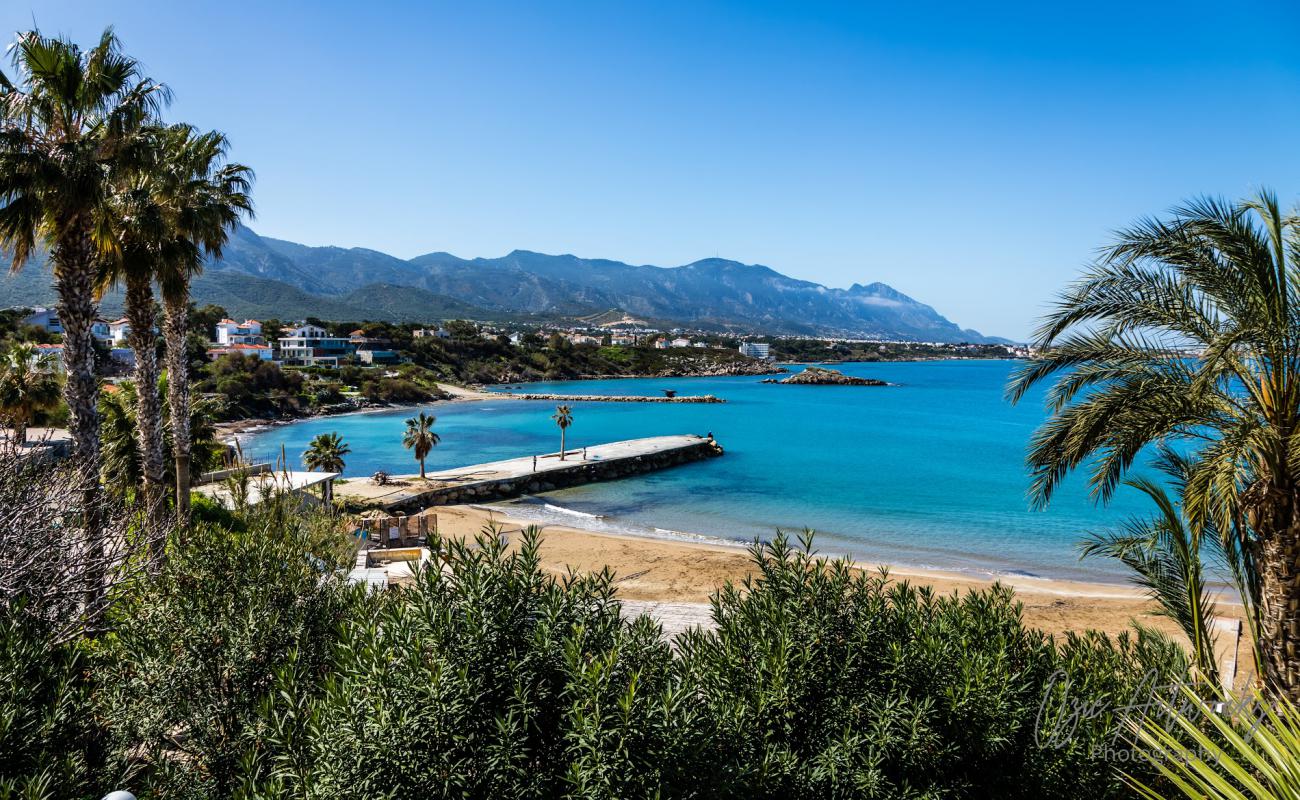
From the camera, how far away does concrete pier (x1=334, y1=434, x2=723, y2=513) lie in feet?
107

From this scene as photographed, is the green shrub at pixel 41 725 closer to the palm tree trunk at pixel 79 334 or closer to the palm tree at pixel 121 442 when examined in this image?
the palm tree trunk at pixel 79 334

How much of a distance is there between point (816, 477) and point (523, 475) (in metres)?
18.4

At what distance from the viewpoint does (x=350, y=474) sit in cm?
4069

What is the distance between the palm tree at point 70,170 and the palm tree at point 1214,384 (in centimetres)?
1219

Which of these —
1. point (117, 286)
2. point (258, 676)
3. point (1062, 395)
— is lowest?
point (258, 676)

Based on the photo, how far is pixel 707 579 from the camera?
21.0 m

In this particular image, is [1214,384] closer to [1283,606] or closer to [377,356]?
[1283,606]

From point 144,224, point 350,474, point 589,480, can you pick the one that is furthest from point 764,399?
point 144,224

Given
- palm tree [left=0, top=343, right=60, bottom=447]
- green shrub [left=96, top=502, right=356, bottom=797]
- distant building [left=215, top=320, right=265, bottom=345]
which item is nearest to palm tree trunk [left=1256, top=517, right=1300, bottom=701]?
green shrub [left=96, top=502, right=356, bottom=797]

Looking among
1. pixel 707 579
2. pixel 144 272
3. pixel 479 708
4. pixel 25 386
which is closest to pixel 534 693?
pixel 479 708

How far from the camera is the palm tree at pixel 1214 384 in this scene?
18.8 feet

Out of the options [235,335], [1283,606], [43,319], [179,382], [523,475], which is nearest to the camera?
[1283,606]

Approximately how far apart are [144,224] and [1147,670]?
13453 millimetres

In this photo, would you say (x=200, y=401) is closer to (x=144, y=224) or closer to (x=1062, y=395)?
(x=144, y=224)
